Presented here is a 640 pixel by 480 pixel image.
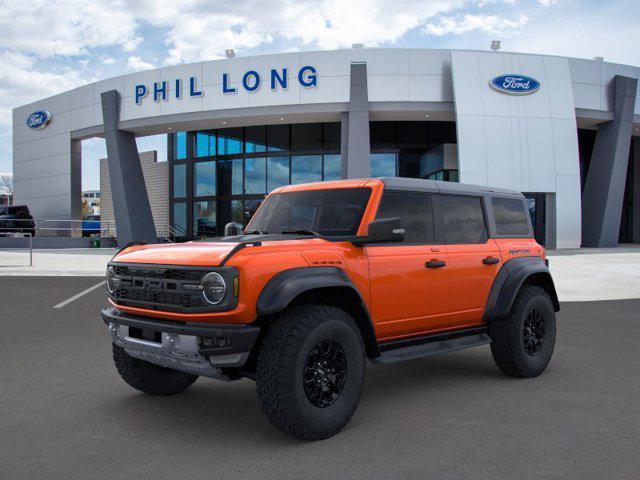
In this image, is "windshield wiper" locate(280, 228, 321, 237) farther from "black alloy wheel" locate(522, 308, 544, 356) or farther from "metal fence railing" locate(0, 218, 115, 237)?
"metal fence railing" locate(0, 218, 115, 237)

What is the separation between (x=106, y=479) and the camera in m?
3.35

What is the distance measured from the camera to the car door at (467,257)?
5297 millimetres

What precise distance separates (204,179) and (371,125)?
1103 centimetres

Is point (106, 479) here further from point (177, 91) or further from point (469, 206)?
point (177, 91)

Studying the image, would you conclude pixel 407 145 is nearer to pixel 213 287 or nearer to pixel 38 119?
pixel 38 119

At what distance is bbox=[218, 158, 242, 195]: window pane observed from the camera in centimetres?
3328

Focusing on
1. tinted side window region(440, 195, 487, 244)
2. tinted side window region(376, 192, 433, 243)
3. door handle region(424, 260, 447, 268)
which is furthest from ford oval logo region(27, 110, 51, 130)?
door handle region(424, 260, 447, 268)

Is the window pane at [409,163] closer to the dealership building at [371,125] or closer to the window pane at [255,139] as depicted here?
the dealership building at [371,125]

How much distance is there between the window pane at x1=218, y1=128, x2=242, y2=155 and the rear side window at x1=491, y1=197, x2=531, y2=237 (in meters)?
28.1

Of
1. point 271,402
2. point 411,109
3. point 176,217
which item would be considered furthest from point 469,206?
point 176,217

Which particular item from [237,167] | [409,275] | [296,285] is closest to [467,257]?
[409,275]

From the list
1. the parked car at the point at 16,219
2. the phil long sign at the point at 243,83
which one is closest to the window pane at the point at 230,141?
the phil long sign at the point at 243,83

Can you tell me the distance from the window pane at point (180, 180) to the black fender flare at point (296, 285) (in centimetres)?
3275

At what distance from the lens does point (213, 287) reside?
387cm
